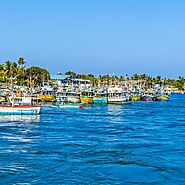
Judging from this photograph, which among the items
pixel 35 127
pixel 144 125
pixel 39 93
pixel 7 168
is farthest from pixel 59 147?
pixel 39 93

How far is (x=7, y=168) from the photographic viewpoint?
23.9 meters

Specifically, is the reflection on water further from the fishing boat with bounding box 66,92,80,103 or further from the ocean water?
the fishing boat with bounding box 66,92,80,103

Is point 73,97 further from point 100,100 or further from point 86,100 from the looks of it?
point 100,100

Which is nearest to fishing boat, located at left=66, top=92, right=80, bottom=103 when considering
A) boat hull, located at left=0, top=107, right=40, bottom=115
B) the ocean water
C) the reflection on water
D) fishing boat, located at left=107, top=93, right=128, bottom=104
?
fishing boat, located at left=107, top=93, right=128, bottom=104

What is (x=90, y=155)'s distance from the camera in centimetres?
2842

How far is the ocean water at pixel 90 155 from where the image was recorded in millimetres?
22812

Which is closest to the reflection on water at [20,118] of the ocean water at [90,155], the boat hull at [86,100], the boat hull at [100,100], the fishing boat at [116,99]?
the ocean water at [90,155]

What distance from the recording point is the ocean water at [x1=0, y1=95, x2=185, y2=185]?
2281 centimetres

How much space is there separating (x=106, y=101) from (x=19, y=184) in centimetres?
7198

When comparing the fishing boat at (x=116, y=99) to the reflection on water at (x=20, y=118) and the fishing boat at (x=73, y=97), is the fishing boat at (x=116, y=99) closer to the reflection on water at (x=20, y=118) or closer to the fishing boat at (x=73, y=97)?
the fishing boat at (x=73, y=97)

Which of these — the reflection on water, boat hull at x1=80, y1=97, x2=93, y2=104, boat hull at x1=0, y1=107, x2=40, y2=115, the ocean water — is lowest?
the ocean water

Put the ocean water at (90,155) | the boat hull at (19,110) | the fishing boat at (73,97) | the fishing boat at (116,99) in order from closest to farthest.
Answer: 1. the ocean water at (90,155)
2. the boat hull at (19,110)
3. the fishing boat at (73,97)
4. the fishing boat at (116,99)

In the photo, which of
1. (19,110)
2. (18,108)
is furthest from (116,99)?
(18,108)

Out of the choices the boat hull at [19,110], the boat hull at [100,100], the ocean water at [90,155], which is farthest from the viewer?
the boat hull at [100,100]
